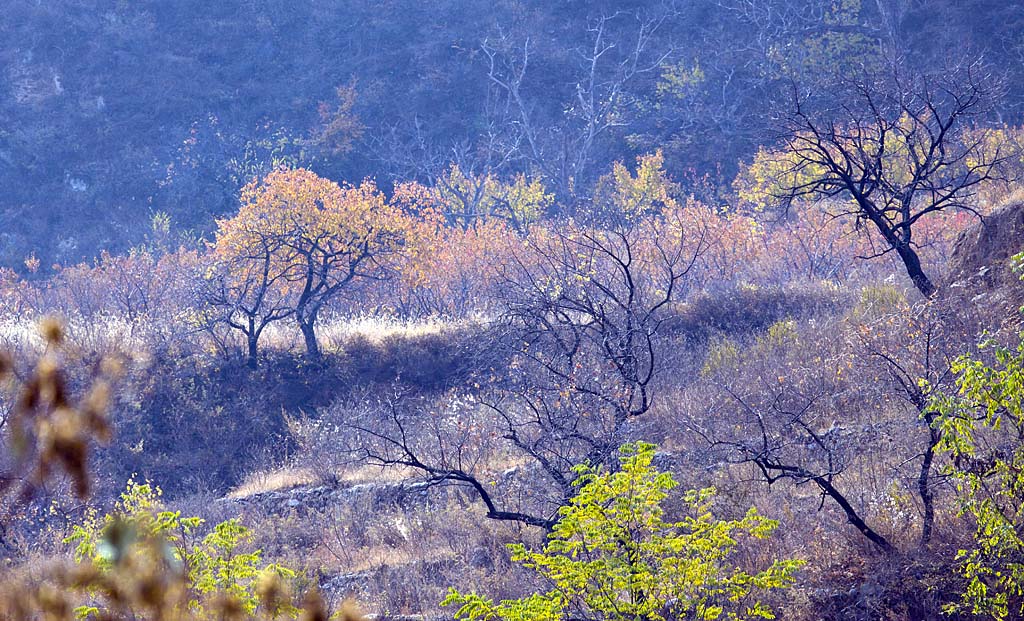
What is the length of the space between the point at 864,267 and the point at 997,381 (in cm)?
1549

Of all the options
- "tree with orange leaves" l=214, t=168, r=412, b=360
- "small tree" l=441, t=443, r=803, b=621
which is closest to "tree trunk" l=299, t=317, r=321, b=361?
"tree with orange leaves" l=214, t=168, r=412, b=360

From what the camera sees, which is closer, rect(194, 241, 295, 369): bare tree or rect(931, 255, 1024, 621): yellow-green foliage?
rect(931, 255, 1024, 621): yellow-green foliage

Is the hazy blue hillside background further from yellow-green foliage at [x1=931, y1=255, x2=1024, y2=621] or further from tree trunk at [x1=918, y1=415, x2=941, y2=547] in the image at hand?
yellow-green foliage at [x1=931, y1=255, x2=1024, y2=621]

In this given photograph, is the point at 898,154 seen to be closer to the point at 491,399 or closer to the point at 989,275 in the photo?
the point at 989,275

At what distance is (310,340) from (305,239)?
2.31 meters

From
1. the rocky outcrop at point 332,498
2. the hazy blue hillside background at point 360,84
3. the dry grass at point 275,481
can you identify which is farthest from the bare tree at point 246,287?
the hazy blue hillside background at point 360,84

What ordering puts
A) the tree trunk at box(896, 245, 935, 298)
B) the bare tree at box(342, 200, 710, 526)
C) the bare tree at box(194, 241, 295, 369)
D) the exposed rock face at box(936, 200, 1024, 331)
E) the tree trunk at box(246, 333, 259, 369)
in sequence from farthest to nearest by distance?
1. the tree trunk at box(246, 333, 259, 369)
2. the bare tree at box(194, 241, 295, 369)
3. the tree trunk at box(896, 245, 935, 298)
4. the exposed rock face at box(936, 200, 1024, 331)
5. the bare tree at box(342, 200, 710, 526)

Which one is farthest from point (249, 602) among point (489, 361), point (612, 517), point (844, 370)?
point (489, 361)

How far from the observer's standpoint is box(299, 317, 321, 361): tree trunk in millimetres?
21062

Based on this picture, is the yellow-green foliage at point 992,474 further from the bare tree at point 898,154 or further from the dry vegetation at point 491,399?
the bare tree at point 898,154

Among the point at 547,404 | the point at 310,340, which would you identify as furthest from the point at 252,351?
the point at 547,404

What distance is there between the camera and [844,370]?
14312mm

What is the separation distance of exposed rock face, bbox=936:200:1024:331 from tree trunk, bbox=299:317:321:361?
1282 cm

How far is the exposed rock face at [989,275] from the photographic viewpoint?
1277 cm
